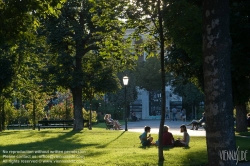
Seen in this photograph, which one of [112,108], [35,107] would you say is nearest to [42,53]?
[35,107]

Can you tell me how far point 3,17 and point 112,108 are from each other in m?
51.0

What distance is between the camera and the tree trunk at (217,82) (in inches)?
231

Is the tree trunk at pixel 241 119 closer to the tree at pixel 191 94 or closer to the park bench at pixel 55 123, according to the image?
the park bench at pixel 55 123

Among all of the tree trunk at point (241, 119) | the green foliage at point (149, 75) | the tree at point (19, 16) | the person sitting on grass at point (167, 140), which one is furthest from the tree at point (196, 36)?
the green foliage at point (149, 75)

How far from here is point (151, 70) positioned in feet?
211

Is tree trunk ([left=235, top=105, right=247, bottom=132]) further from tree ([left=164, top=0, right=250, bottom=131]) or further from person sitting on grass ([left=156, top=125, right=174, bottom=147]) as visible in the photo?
person sitting on grass ([left=156, top=125, right=174, bottom=147])

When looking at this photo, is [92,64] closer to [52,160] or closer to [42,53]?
[42,53]

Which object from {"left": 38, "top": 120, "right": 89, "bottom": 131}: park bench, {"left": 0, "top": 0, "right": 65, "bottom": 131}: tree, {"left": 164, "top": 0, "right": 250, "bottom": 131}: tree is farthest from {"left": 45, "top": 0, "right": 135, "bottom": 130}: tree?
{"left": 0, "top": 0, "right": 65, "bottom": 131}: tree

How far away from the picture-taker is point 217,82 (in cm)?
591

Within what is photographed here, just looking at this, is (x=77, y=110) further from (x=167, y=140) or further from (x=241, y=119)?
(x=167, y=140)

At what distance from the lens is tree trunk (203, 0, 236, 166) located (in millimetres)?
5879

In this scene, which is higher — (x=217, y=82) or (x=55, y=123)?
(x=217, y=82)

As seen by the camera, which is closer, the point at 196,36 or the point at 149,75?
the point at 196,36

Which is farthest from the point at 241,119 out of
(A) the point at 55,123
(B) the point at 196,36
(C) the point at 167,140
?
(B) the point at 196,36
